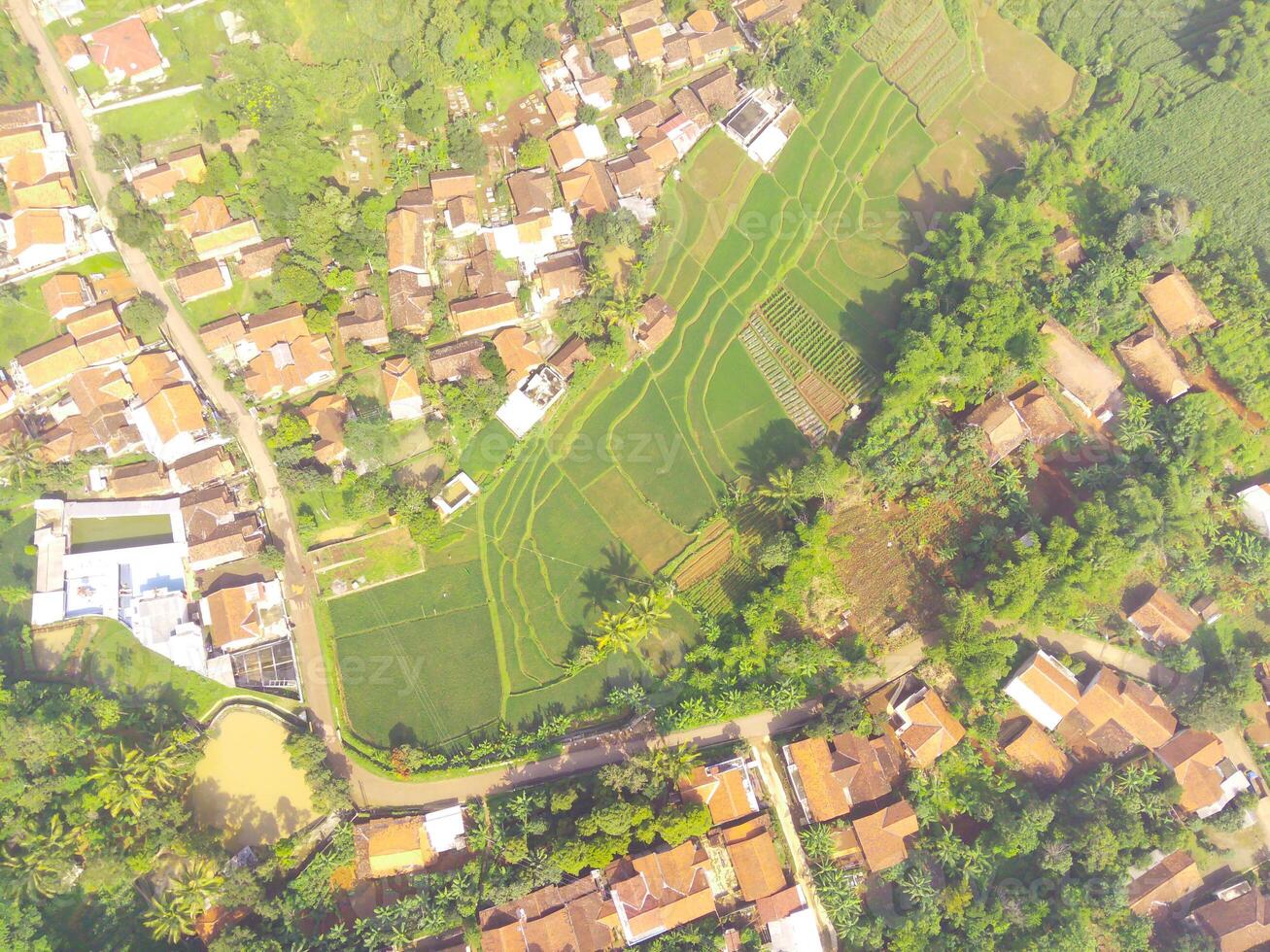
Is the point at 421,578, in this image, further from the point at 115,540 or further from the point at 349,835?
the point at 115,540

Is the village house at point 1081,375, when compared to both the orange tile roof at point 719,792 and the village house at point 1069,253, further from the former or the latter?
the orange tile roof at point 719,792

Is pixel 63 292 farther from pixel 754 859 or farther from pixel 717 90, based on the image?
pixel 754 859

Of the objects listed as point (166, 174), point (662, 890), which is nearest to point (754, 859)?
point (662, 890)

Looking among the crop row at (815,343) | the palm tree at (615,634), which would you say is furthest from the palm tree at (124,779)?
the crop row at (815,343)

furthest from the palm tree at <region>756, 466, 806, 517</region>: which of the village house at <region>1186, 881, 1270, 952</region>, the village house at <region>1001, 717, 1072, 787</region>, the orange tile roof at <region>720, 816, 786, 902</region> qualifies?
the village house at <region>1186, 881, 1270, 952</region>

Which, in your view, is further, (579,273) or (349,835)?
(579,273)

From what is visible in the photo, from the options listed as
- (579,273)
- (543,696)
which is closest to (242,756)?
(543,696)
